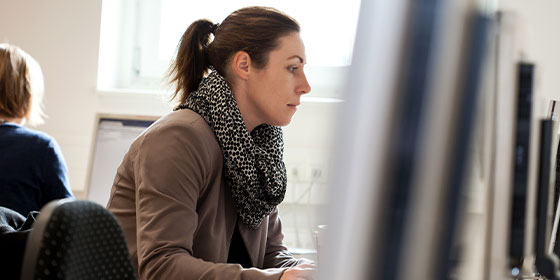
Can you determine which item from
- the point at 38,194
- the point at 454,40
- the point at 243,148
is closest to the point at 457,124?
the point at 454,40

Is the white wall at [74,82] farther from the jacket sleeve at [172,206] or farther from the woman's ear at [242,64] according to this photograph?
the jacket sleeve at [172,206]

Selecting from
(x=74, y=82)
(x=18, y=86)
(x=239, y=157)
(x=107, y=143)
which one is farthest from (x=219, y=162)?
(x=74, y=82)

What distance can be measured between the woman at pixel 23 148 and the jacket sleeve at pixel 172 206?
1.00 meters

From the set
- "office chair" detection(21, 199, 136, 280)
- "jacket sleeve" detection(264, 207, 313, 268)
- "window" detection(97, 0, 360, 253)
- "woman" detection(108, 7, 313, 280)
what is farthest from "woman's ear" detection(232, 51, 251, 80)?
"window" detection(97, 0, 360, 253)

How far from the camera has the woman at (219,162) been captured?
1277 millimetres

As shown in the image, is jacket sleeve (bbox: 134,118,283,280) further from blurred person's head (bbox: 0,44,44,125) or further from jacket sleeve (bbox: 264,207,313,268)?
blurred person's head (bbox: 0,44,44,125)

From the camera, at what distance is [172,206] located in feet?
4.20

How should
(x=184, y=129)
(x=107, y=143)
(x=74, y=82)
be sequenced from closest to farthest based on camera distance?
1. (x=184, y=129)
2. (x=107, y=143)
3. (x=74, y=82)

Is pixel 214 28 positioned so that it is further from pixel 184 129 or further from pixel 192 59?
pixel 184 129

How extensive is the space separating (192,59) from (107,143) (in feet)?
4.17

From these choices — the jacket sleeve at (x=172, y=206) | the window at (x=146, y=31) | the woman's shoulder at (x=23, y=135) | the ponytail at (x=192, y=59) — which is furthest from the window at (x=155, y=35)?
the jacket sleeve at (x=172, y=206)

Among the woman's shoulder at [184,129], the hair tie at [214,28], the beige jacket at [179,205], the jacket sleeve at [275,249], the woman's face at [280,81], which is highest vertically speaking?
the hair tie at [214,28]

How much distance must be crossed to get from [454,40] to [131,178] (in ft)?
3.83

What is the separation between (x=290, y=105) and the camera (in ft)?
5.40
